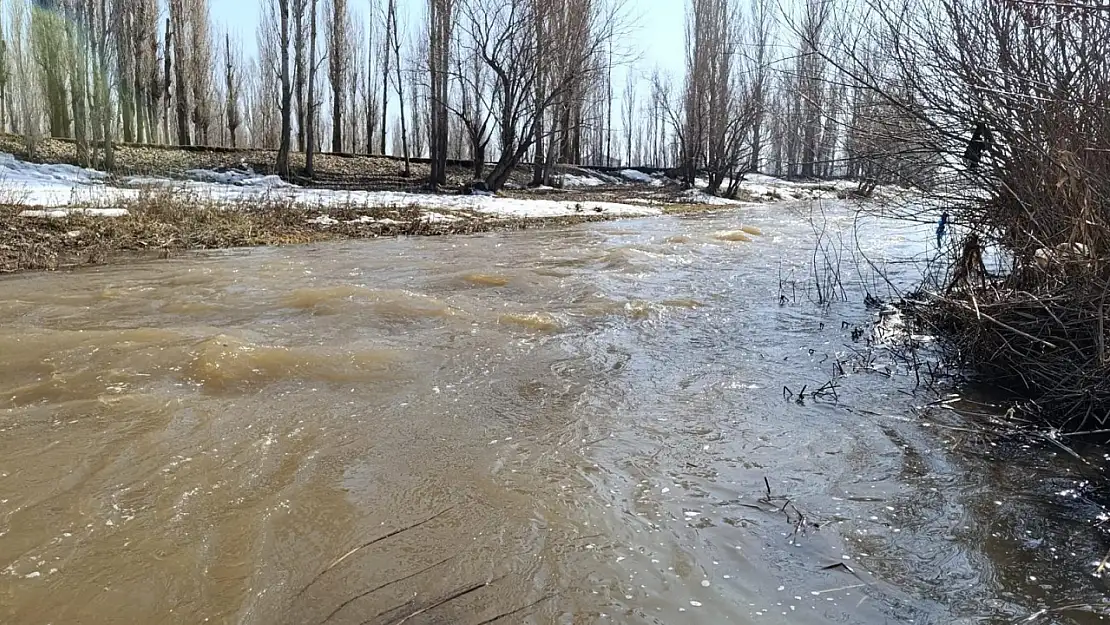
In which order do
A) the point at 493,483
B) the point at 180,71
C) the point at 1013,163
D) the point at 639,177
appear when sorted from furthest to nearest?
the point at 639,177 < the point at 180,71 < the point at 1013,163 < the point at 493,483

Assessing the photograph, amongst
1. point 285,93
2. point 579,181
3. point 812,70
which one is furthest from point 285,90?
point 812,70

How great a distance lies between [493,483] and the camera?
250 centimetres

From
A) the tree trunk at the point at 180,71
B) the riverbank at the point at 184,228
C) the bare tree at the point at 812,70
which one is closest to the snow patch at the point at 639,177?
the riverbank at the point at 184,228

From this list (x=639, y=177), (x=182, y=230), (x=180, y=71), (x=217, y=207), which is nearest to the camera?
(x=182, y=230)

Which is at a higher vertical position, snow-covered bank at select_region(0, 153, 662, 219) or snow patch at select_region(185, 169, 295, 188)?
snow patch at select_region(185, 169, 295, 188)

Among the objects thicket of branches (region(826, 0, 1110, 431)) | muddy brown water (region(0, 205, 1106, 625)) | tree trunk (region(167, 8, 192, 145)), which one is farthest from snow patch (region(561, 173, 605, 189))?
muddy brown water (region(0, 205, 1106, 625))

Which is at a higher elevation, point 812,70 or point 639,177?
point 639,177

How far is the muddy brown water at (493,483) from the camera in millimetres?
1846

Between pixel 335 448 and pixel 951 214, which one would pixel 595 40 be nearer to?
pixel 951 214

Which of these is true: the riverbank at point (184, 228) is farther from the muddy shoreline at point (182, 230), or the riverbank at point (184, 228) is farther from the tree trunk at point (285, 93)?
the tree trunk at point (285, 93)

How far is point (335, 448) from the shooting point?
2.74 meters

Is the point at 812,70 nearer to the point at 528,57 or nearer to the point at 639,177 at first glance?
the point at 528,57

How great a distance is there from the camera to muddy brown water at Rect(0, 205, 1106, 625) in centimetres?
185

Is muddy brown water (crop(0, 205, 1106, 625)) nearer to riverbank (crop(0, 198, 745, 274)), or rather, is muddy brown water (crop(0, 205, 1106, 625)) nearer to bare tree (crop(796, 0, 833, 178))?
bare tree (crop(796, 0, 833, 178))
